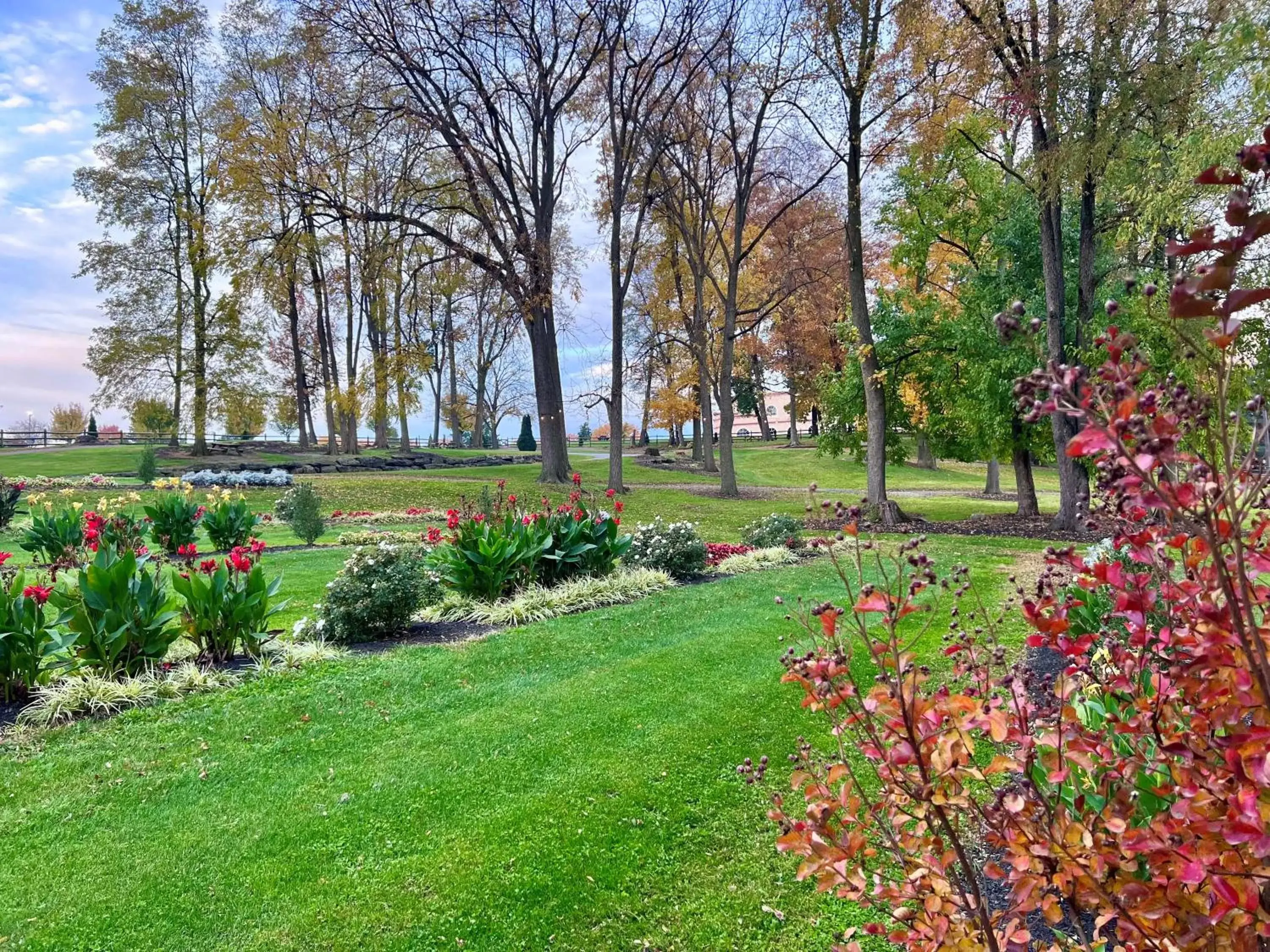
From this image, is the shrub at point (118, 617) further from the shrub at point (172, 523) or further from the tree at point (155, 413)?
the tree at point (155, 413)

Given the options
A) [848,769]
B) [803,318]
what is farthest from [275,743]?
[803,318]

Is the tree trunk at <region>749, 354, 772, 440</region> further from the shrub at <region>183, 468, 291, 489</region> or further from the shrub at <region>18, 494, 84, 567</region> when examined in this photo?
the shrub at <region>18, 494, 84, 567</region>

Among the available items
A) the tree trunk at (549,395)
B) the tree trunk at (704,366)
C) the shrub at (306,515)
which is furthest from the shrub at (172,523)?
the tree trunk at (704,366)

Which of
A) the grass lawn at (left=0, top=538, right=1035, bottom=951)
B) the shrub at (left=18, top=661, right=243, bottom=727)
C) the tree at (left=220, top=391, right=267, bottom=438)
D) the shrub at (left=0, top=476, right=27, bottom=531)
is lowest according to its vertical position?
the grass lawn at (left=0, top=538, right=1035, bottom=951)

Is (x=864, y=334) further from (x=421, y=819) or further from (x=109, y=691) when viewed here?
(x=109, y=691)

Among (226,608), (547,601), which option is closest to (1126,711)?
(226,608)

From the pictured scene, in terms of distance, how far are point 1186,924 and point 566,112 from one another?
65.5 feet

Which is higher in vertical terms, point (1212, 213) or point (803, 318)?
point (803, 318)

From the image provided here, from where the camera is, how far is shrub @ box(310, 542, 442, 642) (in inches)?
217

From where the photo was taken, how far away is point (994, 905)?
2352 millimetres

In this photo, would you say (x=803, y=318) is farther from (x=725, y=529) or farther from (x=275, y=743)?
(x=275, y=743)

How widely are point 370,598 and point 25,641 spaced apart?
2.13 metres

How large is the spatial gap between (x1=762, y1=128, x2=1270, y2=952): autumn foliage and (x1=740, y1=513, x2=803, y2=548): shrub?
8.31 meters

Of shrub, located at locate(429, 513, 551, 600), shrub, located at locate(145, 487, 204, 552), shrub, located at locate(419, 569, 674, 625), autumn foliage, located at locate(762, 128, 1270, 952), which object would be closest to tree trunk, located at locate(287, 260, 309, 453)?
shrub, located at locate(145, 487, 204, 552)
